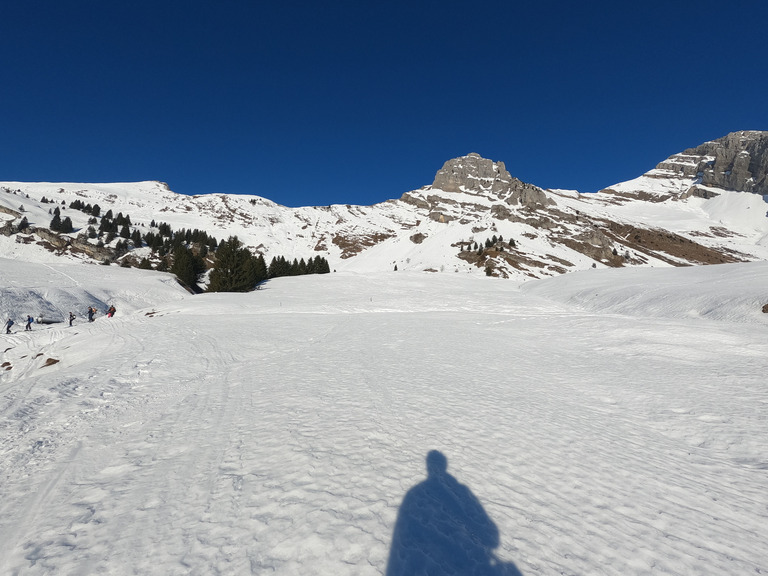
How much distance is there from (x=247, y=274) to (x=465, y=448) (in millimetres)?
40729

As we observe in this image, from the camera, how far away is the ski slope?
3.43 m

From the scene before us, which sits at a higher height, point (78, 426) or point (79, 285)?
point (79, 285)

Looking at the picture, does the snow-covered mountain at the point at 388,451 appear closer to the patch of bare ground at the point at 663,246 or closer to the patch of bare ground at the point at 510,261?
the patch of bare ground at the point at 510,261

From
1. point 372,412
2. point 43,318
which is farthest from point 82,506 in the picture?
point 43,318

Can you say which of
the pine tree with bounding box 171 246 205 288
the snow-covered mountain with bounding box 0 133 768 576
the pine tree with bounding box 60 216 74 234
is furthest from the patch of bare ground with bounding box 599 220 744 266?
the pine tree with bounding box 60 216 74 234

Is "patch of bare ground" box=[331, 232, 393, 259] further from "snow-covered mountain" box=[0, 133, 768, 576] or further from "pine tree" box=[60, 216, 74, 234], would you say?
"snow-covered mountain" box=[0, 133, 768, 576]

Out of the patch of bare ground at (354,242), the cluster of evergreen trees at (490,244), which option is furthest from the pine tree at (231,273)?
the patch of bare ground at (354,242)

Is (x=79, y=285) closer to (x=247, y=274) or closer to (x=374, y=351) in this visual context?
(x=247, y=274)

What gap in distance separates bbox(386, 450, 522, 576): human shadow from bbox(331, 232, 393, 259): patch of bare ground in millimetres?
130135

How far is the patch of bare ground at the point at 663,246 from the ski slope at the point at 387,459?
497 feet

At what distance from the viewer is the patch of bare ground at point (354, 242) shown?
455 feet

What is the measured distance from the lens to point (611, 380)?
9.52m

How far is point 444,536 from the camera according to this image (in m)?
3.61

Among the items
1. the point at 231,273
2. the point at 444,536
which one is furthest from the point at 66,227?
the point at 444,536
